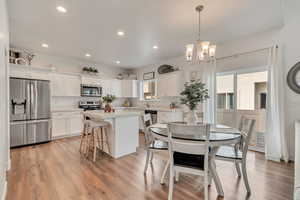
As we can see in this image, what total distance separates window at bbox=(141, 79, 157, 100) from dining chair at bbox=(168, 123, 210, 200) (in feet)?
13.5

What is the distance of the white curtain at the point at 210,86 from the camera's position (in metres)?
3.82

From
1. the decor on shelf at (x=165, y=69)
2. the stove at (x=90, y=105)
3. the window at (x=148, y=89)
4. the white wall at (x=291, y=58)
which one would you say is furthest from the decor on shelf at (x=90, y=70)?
the white wall at (x=291, y=58)

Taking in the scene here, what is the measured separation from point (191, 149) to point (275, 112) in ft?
8.27

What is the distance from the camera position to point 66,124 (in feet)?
15.3

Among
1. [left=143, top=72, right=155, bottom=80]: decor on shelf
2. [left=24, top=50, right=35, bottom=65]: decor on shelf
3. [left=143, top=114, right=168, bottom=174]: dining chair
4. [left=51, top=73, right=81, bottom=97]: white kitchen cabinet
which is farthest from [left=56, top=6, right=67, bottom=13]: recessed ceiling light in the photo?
[left=143, top=72, right=155, bottom=80]: decor on shelf

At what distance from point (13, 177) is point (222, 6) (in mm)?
4319

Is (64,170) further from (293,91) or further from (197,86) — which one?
(293,91)

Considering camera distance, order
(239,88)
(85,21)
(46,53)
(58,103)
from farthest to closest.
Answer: (58,103), (46,53), (239,88), (85,21)

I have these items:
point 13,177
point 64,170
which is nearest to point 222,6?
point 64,170

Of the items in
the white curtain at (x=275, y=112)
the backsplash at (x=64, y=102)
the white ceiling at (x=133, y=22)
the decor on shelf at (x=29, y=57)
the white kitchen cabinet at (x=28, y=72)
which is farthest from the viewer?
the backsplash at (x=64, y=102)

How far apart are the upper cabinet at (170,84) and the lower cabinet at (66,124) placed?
304 cm

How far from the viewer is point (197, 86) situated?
2.15m

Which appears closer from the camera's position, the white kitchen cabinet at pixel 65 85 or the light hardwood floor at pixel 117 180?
the light hardwood floor at pixel 117 180

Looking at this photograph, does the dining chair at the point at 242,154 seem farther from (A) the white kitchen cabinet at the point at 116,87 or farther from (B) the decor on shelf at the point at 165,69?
(A) the white kitchen cabinet at the point at 116,87
